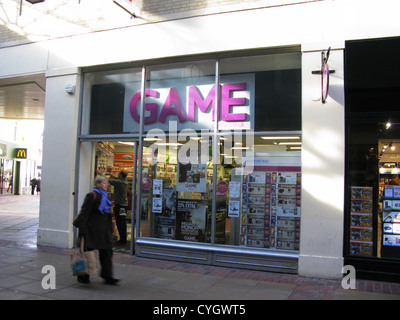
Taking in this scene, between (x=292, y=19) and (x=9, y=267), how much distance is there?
673cm

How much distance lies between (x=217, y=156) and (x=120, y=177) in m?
2.83

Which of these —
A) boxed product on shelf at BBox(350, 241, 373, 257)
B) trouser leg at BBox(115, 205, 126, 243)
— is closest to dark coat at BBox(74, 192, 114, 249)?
trouser leg at BBox(115, 205, 126, 243)

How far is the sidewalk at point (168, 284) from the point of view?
507 centimetres

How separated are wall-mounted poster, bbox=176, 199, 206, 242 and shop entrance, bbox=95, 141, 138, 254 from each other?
3.45 feet

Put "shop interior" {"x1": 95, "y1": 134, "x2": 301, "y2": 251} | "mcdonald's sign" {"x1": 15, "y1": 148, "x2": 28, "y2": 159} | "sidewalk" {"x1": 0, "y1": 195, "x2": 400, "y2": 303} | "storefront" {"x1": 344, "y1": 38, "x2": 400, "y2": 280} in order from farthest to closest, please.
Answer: "mcdonald's sign" {"x1": 15, "y1": 148, "x2": 28, "y2": 159}, "shop interior" {"x1": 95, "y1": 134, "x2": 301, "y2": 251}, "storefront" {"x1": 344, "y1": 38, "x2": 400, "y2": 280}, "sidewalk" {"x1": 0, "y1": 195, "x2": 400, "y2": 303}

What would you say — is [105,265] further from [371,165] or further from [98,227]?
[371,165]

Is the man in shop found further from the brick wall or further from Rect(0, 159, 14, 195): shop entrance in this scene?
Rect(0, 159, 14, 195): shop entrance

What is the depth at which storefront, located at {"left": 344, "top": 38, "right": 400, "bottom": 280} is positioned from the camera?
6410 millimetres

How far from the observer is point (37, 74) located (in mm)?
9102

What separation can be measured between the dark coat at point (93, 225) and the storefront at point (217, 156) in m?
2.04

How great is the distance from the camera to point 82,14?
8.48m

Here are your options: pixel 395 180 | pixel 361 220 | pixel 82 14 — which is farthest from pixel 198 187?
pixel 82 14

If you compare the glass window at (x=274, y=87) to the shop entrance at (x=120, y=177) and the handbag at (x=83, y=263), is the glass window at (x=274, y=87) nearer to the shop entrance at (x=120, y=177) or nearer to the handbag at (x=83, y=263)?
the shop entrance at (x=120, y=177)

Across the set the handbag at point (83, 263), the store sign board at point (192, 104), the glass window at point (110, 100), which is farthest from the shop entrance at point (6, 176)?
the handbag at point (83, 263)
